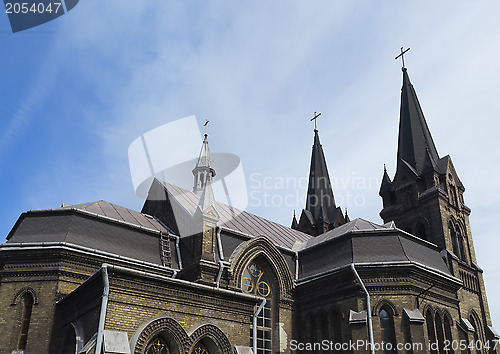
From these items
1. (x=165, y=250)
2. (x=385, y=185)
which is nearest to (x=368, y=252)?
(x=165, y=250)

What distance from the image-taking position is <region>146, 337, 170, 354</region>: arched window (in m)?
14.7

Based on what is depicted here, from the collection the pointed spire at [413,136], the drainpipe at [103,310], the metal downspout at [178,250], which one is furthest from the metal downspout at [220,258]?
the pointed spire at [413,136]

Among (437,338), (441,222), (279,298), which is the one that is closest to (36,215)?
(279,298)

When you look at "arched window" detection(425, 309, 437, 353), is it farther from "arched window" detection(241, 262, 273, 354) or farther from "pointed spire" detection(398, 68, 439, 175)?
"pointed spire" detection(398, 68, 439, 175)

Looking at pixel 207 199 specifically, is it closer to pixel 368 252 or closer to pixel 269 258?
pixel 269 258

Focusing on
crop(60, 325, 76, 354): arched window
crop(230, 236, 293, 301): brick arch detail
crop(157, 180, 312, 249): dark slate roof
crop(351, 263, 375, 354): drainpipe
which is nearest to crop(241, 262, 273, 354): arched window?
crop(230, 236, 293, 301): brick arch detail

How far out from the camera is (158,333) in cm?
1494

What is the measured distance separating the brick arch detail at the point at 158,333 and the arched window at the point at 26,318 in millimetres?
5615

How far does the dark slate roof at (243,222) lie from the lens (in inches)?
995

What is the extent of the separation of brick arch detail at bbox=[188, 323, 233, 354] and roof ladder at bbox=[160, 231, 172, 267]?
18.8 ft

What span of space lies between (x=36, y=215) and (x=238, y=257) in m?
9.20

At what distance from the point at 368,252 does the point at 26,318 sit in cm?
1501

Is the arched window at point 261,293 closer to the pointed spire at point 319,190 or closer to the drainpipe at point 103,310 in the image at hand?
the drainpipe at point 103,310

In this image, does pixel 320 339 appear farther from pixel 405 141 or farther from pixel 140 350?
pixel 405 141
